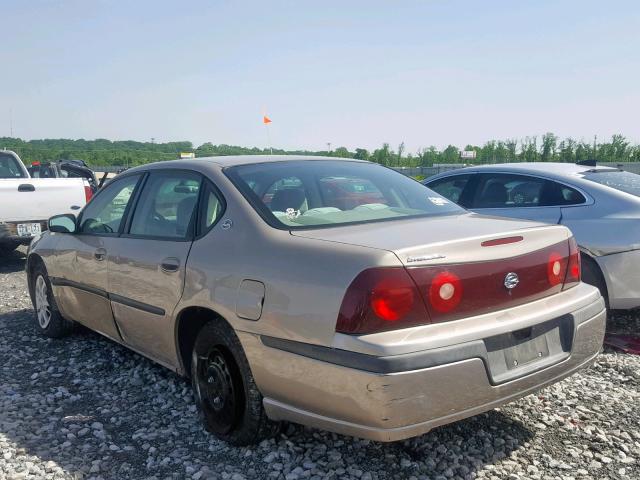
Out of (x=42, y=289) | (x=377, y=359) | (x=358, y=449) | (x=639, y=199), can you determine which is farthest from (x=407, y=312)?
(x=42, y=289)

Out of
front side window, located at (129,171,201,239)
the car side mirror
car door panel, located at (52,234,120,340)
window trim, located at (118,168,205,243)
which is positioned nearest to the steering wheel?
front side window, located at (129,171,201,239)

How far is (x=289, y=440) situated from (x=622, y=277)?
307 cm

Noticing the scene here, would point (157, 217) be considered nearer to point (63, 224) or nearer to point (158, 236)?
point (158, 236)

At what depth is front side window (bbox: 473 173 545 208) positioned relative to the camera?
5.55 meters

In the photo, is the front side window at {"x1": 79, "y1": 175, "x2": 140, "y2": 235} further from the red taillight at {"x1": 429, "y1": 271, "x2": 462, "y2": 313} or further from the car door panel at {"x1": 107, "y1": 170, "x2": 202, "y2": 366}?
the red taillight at {"x1": 429, "y1": 271, "x2": 462, "y2": 313}

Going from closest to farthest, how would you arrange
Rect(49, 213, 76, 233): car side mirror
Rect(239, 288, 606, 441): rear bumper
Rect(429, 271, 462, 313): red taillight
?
Rect(239, 288, 606, 441): rear bumper, Rect(429, 271, 462, 313): red taillight, Rect(49, 213, 76, 233): car side mirror

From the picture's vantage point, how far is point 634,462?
2.89 meters

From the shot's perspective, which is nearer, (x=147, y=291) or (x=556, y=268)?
(x=556, y=268)

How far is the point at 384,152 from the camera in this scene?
58.1 metres

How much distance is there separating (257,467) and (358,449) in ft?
1.72

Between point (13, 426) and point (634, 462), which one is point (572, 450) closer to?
point (634, 462)

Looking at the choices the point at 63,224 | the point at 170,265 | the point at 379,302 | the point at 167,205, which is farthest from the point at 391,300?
the point at 63,224

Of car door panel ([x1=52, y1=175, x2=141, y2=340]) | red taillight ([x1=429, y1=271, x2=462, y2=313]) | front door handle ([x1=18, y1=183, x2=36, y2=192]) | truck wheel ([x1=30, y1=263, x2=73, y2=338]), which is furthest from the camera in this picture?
front door handle ([x1=18, y1=183, x2=36, y2=192])

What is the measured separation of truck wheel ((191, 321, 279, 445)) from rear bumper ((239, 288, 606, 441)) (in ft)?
0.59
